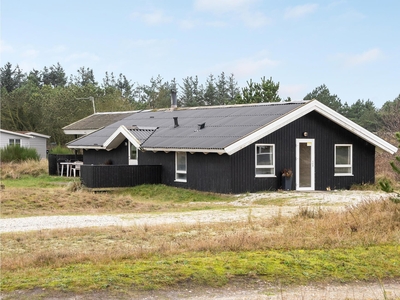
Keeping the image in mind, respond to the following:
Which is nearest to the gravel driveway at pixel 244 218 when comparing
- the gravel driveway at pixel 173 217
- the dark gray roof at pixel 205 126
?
the gravel driveway at pixel 173 217

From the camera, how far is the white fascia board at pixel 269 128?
2708 cm

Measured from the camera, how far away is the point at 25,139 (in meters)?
67.2

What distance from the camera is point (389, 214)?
51.4 feet

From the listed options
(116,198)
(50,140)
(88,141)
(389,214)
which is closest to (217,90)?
(50,140)

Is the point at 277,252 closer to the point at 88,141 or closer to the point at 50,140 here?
the point at 88,141

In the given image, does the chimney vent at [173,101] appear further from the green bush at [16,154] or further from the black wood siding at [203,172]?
the green bush at [16,154]

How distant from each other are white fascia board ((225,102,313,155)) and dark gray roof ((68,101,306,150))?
0.19 meters

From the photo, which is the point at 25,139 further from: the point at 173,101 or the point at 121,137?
the point at 121,137

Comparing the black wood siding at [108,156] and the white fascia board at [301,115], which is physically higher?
the white fascia board at [301,115]

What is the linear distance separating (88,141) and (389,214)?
26.4m

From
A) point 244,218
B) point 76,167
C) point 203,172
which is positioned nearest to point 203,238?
point 244,218

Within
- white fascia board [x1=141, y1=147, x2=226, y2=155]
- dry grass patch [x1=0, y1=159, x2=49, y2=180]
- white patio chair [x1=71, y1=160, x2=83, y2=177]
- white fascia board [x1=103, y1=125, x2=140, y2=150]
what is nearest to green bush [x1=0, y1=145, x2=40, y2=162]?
dry grass patch [x1=0, y1=159, x2=49, y2=180]

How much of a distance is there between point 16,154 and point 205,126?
2057 centimetres

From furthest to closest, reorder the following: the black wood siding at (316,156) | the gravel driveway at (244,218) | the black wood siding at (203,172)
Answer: the black wood siding at (316,156) → the black wood siding at (203,172) → the gravel driveway at (244,218)
